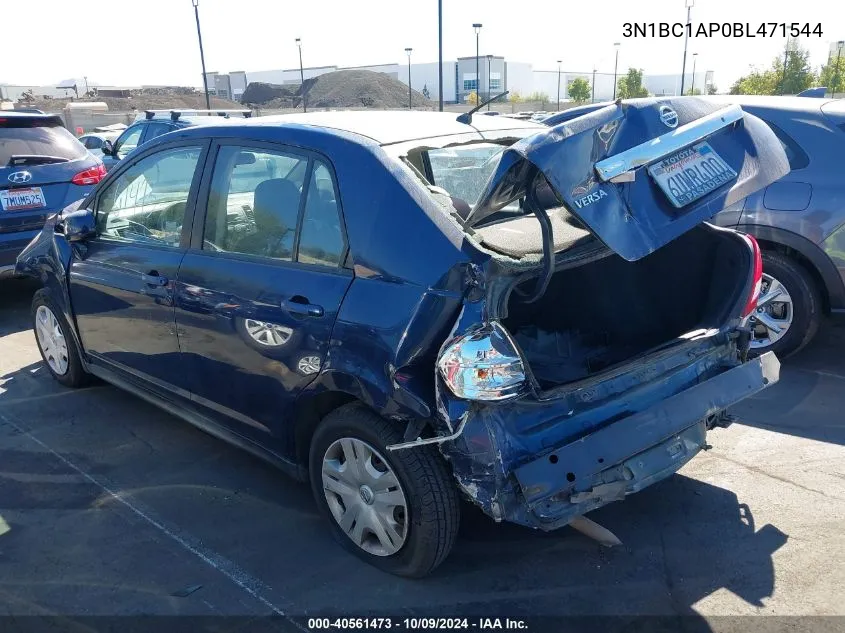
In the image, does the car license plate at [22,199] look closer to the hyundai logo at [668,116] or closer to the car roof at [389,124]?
the car roof at [389,124]

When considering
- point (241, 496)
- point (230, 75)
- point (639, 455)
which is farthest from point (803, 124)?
point (230, 75)

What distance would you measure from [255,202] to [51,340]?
2.61 meters

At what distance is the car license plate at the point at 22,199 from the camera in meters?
6.67

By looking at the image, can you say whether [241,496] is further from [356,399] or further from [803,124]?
[803,124]

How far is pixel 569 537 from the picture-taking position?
3.22 meters

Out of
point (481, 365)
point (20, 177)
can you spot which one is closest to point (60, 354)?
point (20, 177)

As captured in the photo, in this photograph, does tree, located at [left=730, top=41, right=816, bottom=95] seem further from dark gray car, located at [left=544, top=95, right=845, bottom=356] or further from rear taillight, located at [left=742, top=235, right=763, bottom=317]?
rear taillight, located at [left=742, top=235, right=763, bottom=317]

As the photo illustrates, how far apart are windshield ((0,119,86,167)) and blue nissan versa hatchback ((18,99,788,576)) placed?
12.5ft

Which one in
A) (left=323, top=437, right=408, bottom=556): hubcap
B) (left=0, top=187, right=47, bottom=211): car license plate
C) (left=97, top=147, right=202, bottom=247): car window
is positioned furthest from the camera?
(left=0, top=187, right=47, bottom=211): car license plate

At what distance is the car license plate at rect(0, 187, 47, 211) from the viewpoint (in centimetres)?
667

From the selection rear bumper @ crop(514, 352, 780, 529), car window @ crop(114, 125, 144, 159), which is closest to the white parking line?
rear bumper @ crop(514, 352, 780, 529)

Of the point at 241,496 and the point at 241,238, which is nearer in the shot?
the point at 241,238

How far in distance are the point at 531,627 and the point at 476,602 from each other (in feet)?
0.79

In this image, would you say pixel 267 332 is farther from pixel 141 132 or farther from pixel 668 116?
pixel 141 132
